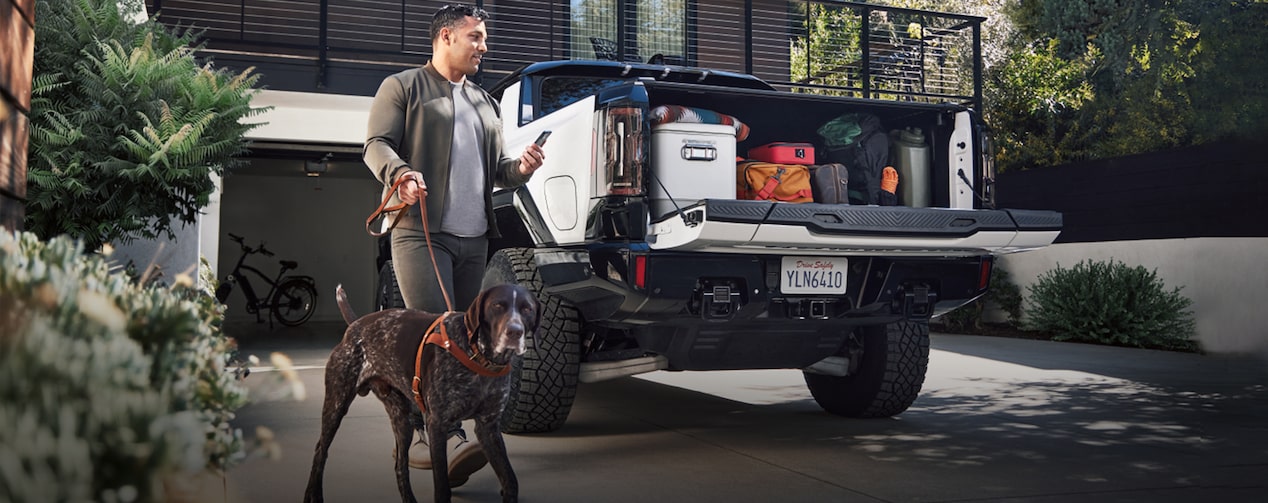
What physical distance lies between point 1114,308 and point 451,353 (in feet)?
35.0

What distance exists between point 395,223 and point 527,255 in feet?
4.12

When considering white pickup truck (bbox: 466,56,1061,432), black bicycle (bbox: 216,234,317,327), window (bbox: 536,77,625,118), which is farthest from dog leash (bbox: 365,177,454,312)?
black bicycle (bbox: 216,234,317,327)

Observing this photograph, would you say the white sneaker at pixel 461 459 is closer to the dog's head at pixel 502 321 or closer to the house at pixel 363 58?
the dog's head at pixel 502 321

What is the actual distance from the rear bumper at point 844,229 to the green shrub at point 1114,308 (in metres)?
7.72

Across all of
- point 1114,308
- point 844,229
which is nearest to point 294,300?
point 1114,308

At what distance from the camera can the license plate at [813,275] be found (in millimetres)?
4641

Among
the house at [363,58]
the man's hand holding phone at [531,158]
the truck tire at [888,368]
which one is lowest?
the truck tire at [888,368]

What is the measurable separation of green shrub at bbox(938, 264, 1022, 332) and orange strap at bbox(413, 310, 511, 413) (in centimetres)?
1172

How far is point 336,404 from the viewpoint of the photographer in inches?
139

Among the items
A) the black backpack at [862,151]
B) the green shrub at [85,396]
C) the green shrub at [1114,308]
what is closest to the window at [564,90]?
the black backpack at [862,151]

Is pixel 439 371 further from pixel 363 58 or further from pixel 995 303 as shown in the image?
pixel 995 303

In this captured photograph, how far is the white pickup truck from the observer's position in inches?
174

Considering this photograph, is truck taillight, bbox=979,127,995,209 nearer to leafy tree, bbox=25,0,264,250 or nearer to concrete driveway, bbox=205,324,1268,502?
concrete driveway, bbox=205,324,1268,502

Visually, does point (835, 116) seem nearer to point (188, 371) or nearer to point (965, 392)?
point (965, 392)
